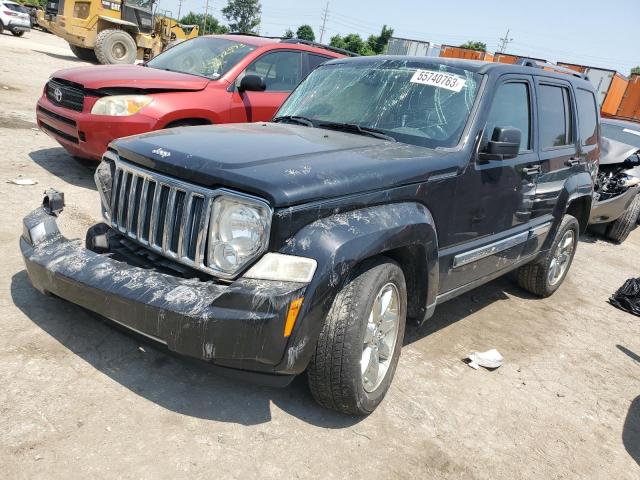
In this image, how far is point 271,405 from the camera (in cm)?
282

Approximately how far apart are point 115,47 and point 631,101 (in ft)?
56.0

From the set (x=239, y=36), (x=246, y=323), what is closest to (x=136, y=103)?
(x=239, y=36)

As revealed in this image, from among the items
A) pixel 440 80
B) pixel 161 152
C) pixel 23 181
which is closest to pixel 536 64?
pixel 440 80

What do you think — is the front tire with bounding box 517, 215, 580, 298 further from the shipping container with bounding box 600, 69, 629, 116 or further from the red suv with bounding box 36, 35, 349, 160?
the shipping container with bounding box 600, 69, 629, 116

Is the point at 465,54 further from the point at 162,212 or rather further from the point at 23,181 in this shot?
the point at 162,212

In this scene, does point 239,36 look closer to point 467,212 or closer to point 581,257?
point 467,212

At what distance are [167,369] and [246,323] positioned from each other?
0.95 metres

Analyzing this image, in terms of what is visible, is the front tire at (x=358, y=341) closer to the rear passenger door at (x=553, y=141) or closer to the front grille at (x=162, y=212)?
the front grille at (x=162, y=212)

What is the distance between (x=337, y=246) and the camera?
238 cm

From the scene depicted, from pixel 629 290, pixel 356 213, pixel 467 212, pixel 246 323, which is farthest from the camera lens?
pixel 629 290

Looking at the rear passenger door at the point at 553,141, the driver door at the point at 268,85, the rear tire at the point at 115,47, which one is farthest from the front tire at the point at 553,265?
the rear tire at the point at 115,47

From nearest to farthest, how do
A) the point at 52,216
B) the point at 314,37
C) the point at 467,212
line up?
the point at 52,216, the point at 467,212, the point at 314,37

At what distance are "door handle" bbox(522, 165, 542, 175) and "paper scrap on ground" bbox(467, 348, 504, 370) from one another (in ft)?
4.33

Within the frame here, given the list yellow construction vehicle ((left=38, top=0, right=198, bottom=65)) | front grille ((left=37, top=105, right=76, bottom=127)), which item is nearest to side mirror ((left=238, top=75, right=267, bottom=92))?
front grille ((left=37, top=105, right=76, bottom=127))
